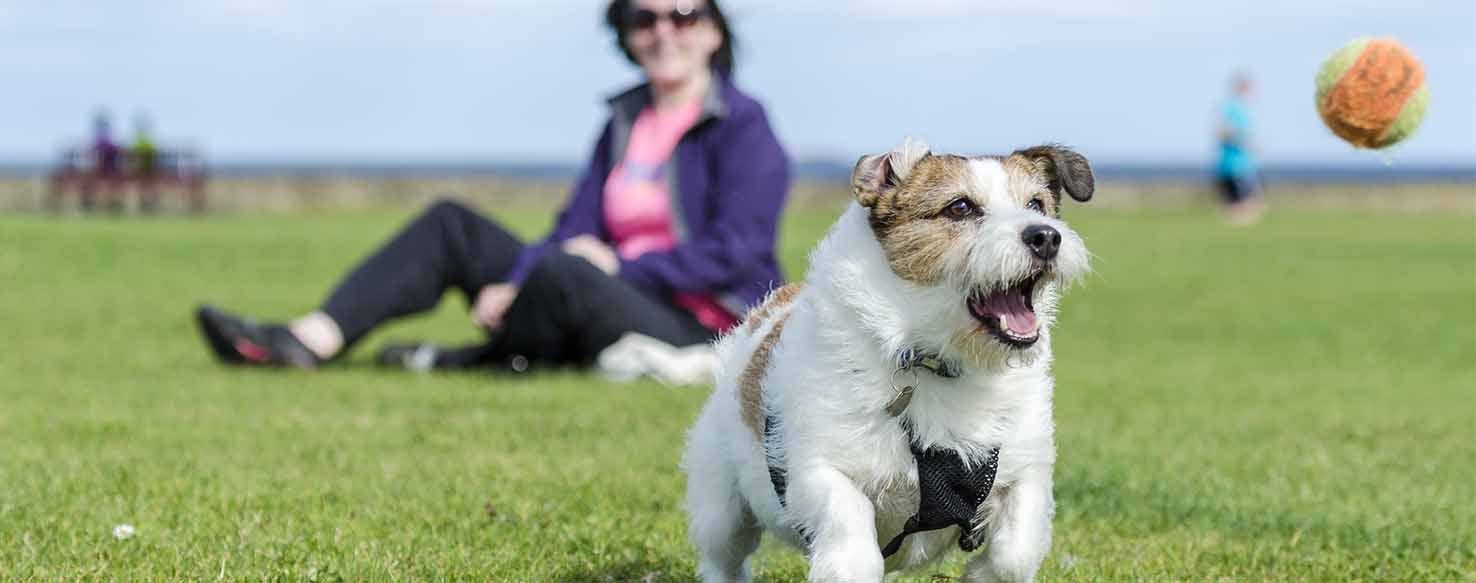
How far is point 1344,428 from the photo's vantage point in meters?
9.30

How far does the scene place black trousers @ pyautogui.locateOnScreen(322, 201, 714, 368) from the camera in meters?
10.3

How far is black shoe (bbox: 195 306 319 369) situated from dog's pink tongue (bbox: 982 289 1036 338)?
734cm

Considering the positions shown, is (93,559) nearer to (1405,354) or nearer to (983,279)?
(983,279)

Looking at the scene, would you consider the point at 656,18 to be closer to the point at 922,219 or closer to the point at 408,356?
the point at 408,356

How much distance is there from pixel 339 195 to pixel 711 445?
34.9m

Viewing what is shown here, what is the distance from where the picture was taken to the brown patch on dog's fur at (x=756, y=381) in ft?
15.4

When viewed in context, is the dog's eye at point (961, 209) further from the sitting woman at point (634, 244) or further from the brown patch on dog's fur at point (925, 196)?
the sitting woman at point (634, 244)

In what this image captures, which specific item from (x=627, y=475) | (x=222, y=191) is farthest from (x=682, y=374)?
(x=222, y=191)

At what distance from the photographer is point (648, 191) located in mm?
10180

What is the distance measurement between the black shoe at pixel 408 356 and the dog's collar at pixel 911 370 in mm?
7440

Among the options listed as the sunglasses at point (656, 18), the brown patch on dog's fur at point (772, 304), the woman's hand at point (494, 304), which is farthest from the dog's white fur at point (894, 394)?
the woman's hand at point (494, 304)

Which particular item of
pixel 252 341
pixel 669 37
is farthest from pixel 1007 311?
pixel 252 341

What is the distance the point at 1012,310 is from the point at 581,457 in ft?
12.3

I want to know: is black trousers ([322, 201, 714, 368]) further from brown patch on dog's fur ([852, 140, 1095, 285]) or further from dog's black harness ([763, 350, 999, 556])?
dog's black harness ([763, 350, 999, 556])
